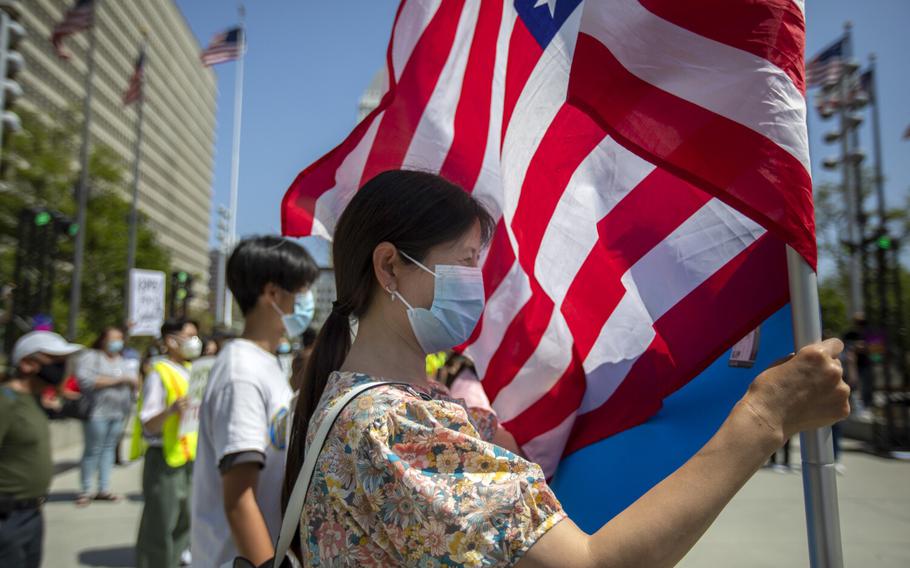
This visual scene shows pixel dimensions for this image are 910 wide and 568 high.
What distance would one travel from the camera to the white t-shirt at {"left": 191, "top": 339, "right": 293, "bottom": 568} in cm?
217

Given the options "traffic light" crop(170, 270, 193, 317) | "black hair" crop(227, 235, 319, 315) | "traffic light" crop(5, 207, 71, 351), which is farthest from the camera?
"traffic light" crop(170, 270, 193, 317)

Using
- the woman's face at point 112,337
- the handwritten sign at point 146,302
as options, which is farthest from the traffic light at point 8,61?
the woman's face at point 112,337

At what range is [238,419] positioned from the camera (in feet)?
7.09

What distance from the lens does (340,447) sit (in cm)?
115

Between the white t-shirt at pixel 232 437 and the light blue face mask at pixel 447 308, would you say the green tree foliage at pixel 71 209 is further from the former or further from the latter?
the light blue face mask at pixel 447 308

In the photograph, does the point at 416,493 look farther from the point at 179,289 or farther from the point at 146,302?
the point at 179,289

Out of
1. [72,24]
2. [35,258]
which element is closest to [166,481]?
[35,258]

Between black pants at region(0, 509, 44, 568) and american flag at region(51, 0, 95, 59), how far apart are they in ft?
47.6

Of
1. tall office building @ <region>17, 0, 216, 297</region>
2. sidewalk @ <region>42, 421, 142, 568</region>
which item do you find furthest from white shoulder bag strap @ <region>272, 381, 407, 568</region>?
tall office building @ <region>17, 0, 216, 297</region>

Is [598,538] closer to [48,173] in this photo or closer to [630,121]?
[630,121]

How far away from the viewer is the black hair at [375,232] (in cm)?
138

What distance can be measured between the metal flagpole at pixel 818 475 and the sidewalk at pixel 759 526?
14.5ft

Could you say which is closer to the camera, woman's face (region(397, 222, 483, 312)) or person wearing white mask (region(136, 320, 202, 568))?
woman's face (region(397, 222, 483, 312))

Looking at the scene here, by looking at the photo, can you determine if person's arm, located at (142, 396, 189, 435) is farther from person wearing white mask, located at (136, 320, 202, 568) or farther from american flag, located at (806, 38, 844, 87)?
american flag, located at (806, 38, 844, 87)
